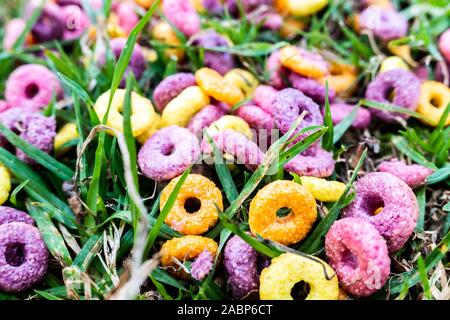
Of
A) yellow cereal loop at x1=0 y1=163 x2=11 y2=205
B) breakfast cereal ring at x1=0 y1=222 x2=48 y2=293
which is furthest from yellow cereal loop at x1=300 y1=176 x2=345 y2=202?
yellow cereal loop at x1=0 y1=163 x2=11 y2=205

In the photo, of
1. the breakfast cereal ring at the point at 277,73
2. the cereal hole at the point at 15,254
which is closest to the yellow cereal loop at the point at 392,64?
the breakfast cereal ring at the point at 277,73

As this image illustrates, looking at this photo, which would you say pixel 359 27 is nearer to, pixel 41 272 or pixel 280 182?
pixel 280 182

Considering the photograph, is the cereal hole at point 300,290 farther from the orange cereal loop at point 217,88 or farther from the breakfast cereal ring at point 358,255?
the orange cereal loop at point 217,88

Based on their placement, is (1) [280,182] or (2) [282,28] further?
(2) [282,28]

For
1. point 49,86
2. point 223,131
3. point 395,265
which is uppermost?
point 49,86

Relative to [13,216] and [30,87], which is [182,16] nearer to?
[30,87]

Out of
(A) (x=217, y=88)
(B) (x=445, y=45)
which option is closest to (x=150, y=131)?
(A) (x=217, y=88)

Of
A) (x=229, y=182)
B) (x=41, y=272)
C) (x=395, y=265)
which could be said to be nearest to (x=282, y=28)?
(x=229, y=182)
